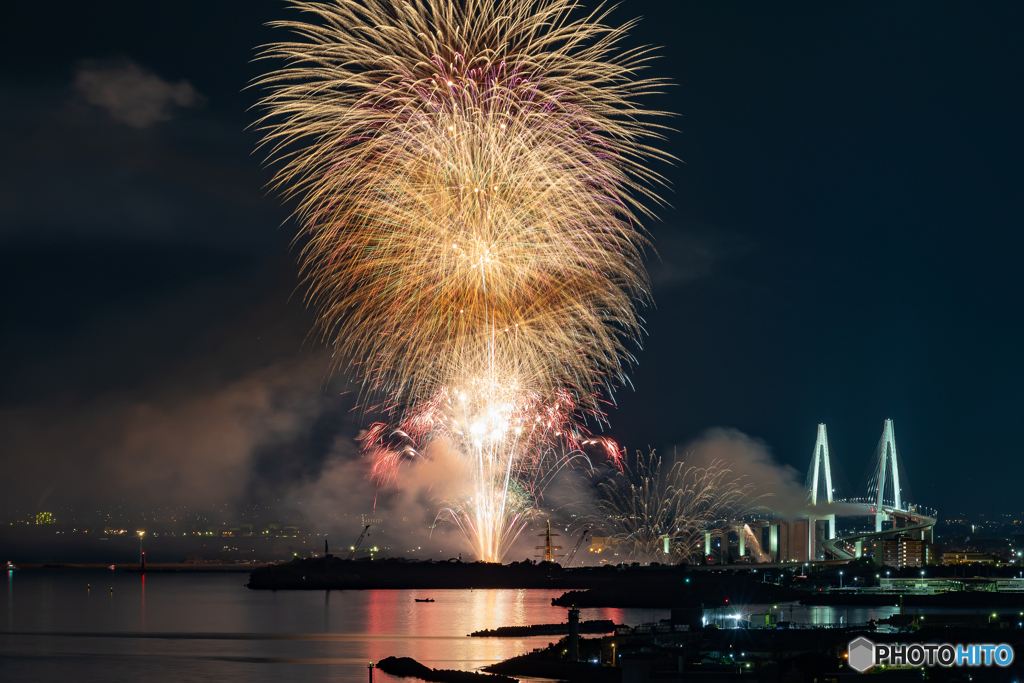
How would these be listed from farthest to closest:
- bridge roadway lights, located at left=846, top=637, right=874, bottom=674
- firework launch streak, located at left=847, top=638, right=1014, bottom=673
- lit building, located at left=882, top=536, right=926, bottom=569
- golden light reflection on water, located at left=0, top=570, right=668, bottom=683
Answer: lit building, located at left=882, top=536, right=926, bottom=569 → golden light reflection on water, located at left=0, top=570, right=668, bottom=683 → bridge roadway lights, located at left=846, top=637, right=874, bottom=674 → firework launch streak, located at left=847, top=638, right=1014, bottom=673

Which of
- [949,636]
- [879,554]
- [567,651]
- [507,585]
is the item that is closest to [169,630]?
[567,651]

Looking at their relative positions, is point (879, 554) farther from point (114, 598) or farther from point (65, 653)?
point (65, 653)

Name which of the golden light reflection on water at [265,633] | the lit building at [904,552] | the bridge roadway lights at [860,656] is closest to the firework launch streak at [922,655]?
the bridge roadway lights at [860,656]

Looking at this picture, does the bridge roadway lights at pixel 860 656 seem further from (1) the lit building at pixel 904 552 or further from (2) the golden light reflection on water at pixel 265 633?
(1) the lit building at pixel 904 552

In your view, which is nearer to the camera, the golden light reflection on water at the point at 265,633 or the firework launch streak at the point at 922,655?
the firework launch streak at the point at 922,655

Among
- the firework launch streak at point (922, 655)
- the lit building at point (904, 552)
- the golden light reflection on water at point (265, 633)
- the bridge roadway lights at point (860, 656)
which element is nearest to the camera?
the firework launch streak at point (922, 655)

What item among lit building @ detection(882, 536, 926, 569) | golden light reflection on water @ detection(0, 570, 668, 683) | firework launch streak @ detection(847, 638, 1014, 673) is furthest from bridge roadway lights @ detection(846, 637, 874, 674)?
lit building @ detection(882, 536, 926, 569)

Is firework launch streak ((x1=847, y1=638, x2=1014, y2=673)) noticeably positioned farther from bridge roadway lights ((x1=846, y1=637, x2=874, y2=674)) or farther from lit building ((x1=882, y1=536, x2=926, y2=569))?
lit building ((x1=882, y1=536, x2=926, y2=569))

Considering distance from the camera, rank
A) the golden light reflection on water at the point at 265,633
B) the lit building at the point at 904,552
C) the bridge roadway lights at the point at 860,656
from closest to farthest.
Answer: the bridge roadway lights at the point at 860,656
the golden light reflection on water at the point at 265,633
the lit building at the point at 904,552

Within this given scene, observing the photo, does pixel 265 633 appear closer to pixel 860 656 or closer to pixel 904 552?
pixel 860 656

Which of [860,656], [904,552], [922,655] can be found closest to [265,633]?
[860,656]
